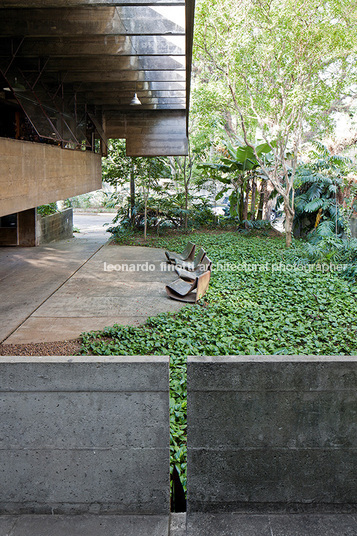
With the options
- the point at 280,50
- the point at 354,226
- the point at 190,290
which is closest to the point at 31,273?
the point at 190,290

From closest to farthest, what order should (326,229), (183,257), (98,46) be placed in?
1. (98,46)
2. (183,257)
3. (326,229)

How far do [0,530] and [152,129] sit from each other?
13.5 metres

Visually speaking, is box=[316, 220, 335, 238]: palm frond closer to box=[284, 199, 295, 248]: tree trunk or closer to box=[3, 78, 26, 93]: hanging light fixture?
box=[284, 199, 295, 248]: tree trunk

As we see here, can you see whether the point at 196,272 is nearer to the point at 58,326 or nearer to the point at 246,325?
the point at 246,325

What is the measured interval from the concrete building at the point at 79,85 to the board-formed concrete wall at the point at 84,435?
3385 mm

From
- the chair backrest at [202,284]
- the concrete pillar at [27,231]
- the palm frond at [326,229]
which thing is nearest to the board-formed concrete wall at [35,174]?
the chair backrest at [202,284]

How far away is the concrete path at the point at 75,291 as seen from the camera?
729 centimetres

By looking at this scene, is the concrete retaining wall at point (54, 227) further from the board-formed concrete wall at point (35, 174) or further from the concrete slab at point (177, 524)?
the concrete slab at point (177, 524)

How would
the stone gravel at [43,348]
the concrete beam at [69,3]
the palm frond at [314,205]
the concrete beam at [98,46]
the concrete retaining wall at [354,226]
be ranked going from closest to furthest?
the concrete beam at [69,3]
the stone gravel at [43,348]
the concrete beam at [98,46]
the concrete retaining wall at [354,226]
the palm frond at [314,205]

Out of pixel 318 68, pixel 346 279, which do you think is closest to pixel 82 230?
pixel 318 68

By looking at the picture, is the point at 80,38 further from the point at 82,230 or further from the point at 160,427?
the point at 82,230

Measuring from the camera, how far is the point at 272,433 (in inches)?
111

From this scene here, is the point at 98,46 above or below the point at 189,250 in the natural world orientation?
above

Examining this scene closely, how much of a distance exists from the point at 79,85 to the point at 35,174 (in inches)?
Result: 160
